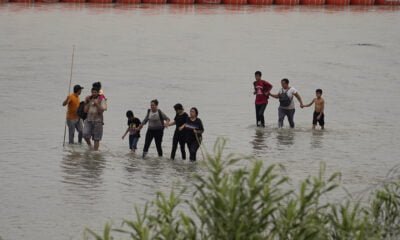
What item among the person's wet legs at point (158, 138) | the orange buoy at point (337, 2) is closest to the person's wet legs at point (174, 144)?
the person's wet legs at point (158, 138)

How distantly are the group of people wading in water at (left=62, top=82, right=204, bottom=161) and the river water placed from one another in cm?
37

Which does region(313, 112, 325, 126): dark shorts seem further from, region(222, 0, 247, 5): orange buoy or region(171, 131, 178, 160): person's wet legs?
region(222, 0, 247, 5): orange buoy

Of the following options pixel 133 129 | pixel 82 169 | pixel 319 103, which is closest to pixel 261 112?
pixel 319 103

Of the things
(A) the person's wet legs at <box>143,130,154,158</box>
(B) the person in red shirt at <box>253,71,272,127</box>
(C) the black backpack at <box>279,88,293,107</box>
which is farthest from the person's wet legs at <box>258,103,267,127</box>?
(A) the person's wet legs at <box>143,130,154,158</box>

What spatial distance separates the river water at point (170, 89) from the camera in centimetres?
2350

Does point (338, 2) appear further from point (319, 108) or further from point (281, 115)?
point (319, 108)

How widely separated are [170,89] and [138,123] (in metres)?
14.5

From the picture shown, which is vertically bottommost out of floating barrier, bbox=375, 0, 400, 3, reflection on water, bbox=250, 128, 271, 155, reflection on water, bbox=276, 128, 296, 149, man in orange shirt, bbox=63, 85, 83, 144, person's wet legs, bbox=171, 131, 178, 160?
reflection on water, bbox=250, 128, 271, 155

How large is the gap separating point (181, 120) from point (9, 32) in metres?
33.4

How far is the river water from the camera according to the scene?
23.5 meters

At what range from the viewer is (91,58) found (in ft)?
161

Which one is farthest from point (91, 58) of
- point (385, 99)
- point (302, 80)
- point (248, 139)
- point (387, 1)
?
point (387, 1)

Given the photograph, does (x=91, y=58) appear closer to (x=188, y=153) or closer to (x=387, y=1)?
(x=188, y=153)

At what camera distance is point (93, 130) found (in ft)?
86.5
